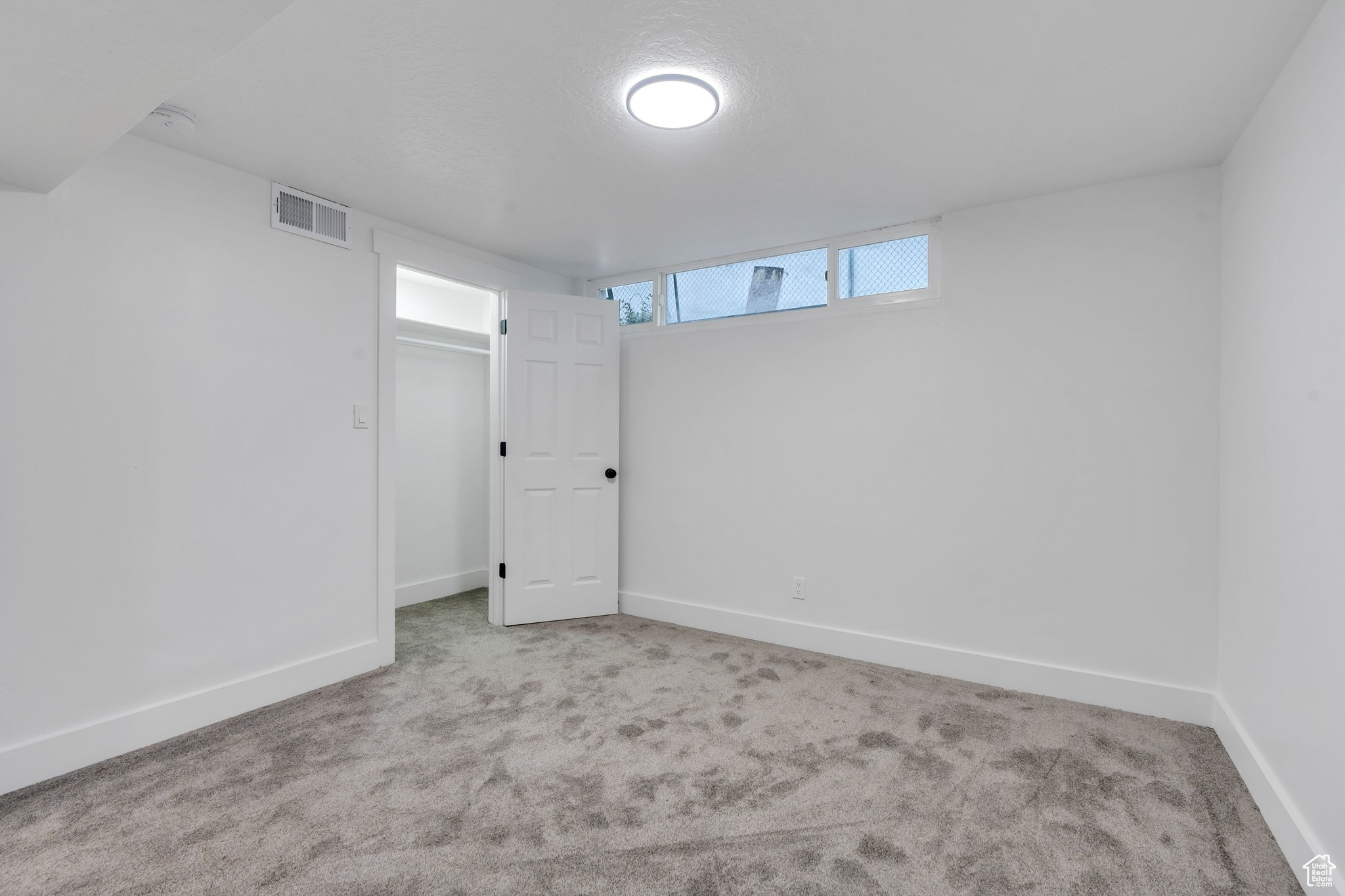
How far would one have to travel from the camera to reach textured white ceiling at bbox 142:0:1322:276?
167 cm

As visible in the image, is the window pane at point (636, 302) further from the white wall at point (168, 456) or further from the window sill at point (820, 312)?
the white wall at point (168, 456)

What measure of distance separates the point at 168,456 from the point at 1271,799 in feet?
13.2

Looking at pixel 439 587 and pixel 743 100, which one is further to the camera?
pixel 439 587

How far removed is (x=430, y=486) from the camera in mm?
4539

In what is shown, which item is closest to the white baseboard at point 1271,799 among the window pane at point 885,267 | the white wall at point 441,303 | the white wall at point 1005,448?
the white wall at point 1005,448

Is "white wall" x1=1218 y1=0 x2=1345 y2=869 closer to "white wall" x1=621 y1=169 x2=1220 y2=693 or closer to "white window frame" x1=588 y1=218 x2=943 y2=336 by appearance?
"white wall" x1=621 y1=169 x2=1220 y2=693

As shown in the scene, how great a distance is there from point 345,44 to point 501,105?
1.62 ft

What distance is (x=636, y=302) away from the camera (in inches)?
169

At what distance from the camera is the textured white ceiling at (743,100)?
1668mm

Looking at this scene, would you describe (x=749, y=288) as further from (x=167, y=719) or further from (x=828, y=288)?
(x=167, y=719)

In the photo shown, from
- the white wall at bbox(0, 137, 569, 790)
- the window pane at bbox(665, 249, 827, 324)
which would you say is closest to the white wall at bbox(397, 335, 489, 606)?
the white wall at bbox(0, 137, 569, 790)

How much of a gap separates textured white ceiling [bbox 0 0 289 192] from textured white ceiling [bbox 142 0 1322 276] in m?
0.41
